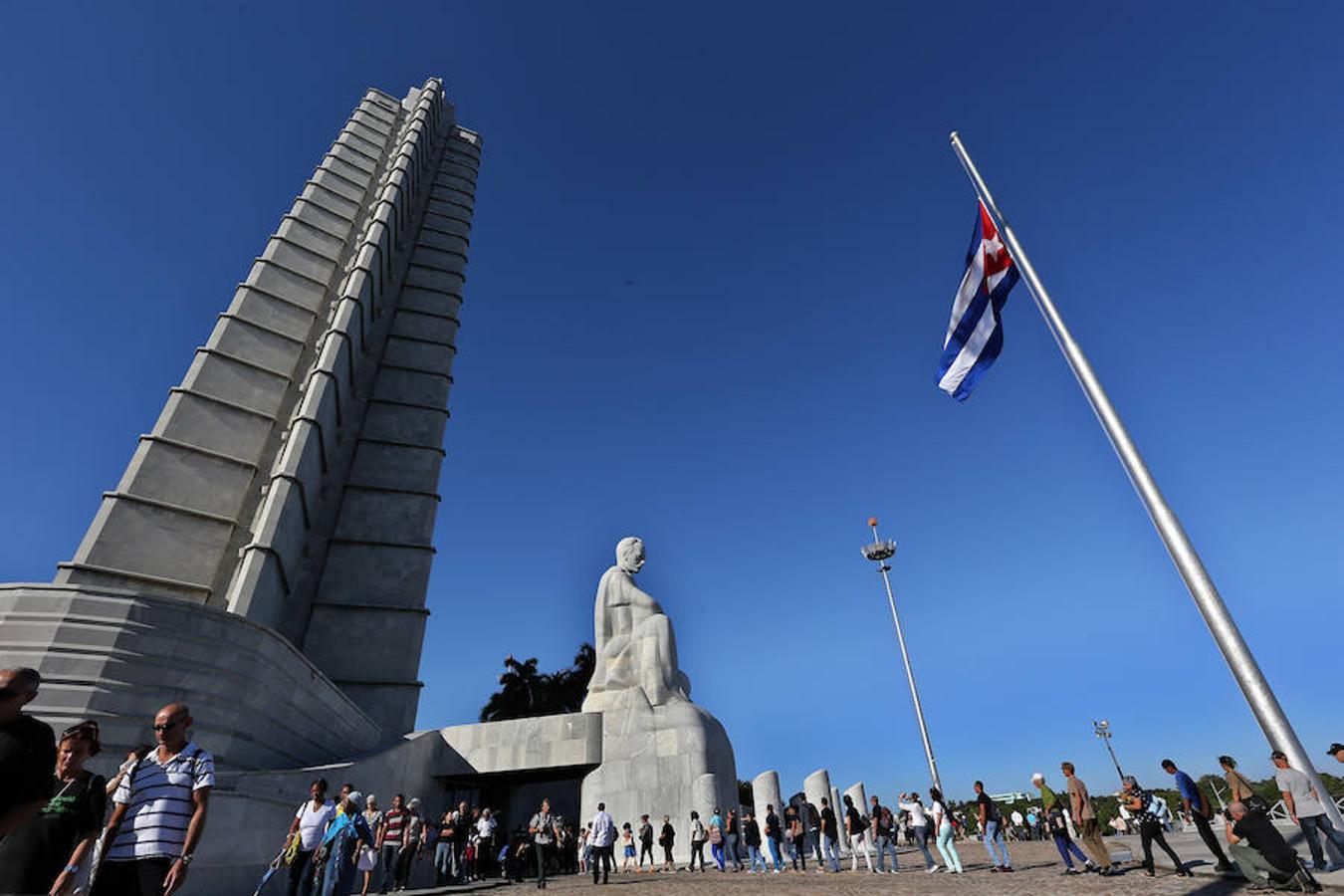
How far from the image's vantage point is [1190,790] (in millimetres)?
7219

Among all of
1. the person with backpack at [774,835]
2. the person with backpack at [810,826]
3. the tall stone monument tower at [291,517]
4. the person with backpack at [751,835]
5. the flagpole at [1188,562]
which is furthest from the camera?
the person with backpack at [751,835]

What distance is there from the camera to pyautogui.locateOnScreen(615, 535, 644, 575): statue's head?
1806 centimetres

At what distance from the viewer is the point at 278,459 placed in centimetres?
1966

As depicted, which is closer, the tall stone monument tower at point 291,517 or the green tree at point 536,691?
the tall stone monument tower at point 291,517

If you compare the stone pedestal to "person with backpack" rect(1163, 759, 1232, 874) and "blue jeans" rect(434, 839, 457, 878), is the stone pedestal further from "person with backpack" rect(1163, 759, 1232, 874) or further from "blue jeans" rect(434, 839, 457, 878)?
"person with backpack" rect(1163, 759, 1232, 874)

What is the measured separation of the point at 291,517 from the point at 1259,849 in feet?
67.2

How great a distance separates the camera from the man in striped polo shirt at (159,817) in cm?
307

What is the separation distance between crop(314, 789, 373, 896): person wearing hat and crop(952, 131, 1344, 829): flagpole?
24.8 feet

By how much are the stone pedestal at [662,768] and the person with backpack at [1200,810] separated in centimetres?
889

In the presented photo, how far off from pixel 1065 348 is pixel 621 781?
13049 millimetres

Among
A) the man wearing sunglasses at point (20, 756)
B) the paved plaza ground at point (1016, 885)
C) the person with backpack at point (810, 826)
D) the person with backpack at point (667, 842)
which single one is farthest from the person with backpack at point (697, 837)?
the man wearing sunglasses at point (20, 756)

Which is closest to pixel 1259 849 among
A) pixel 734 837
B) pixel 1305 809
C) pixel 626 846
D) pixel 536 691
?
pixel 1305 809

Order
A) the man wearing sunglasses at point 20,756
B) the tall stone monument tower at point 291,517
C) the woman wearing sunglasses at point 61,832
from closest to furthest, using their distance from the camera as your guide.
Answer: the man wearing sunglasses at point 20,756, the woman wearing sunglasses at point 61,832, the tall stone monument tower at point 291,517

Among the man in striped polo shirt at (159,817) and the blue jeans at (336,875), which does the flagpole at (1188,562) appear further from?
the blue jeans at (336,875)
